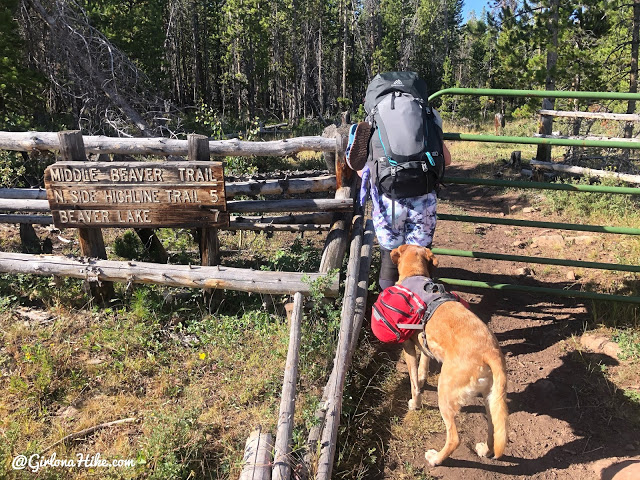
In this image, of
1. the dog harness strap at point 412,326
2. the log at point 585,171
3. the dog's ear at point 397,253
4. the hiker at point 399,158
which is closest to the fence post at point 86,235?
the hiker at point 399,158

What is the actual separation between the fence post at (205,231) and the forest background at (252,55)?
3848 millimetres

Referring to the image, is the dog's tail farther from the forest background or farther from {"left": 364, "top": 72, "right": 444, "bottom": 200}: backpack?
the forest background

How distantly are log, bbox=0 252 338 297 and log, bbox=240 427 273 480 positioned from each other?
161 cm

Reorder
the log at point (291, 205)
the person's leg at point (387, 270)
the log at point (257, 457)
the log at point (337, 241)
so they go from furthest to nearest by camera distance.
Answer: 1. the log at point (291, 205)
2. the log at point (337, 241)
3. the person's leg at point (387, 270)
4. the log at point (257, 457)

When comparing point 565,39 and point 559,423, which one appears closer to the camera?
point 559,423

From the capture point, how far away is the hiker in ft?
12.0

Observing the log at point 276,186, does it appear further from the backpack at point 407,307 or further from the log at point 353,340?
the backpack at point 407,307

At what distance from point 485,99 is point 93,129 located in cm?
3681

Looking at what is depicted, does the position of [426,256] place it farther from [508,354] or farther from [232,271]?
[232,271]

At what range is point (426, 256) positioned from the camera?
3.75 meters

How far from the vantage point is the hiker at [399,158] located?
12.0 feet

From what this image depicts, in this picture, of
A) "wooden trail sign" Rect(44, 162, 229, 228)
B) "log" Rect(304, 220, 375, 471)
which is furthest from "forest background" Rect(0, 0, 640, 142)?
"log" Rect(304, 220, 375, 471)

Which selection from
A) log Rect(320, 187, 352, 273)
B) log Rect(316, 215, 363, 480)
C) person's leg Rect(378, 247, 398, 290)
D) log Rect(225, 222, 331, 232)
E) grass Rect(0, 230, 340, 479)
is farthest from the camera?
log Rect(225, 222, 331, 232)

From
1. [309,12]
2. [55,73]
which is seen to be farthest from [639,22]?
[309,12]
